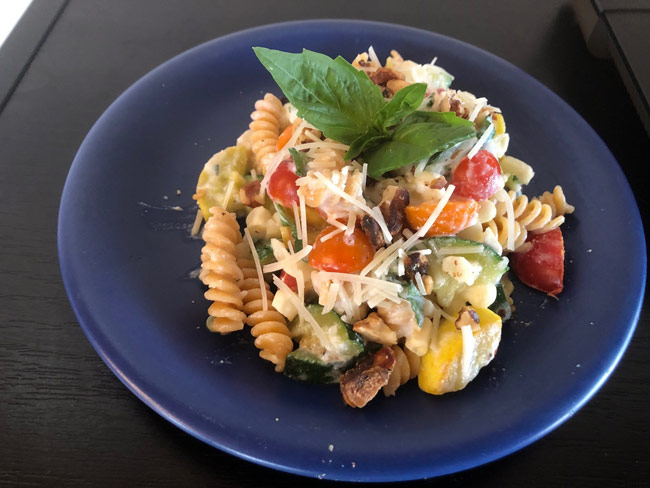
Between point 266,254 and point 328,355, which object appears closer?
point 328,355

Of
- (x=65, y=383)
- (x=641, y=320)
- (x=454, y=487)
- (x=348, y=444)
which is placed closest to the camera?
(x=348, y=444)

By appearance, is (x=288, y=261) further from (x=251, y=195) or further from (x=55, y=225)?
(x=55, y=225)

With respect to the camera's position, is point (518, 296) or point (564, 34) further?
point (564, 34)

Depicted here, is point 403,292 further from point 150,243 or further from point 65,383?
point 65,383

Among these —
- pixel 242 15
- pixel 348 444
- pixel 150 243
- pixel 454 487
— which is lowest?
pixel 454 487

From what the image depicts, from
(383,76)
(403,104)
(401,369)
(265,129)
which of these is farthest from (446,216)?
(265,129)

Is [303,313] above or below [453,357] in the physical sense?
above

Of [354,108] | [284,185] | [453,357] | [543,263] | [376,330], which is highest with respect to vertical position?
[354,108]

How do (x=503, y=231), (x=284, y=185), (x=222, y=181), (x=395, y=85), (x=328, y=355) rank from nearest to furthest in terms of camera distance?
1. (x=328, y=355)
2. (x=284, y=185)
3. (x=503, y=231)
4. (x=395, y=85)
5. (x=222, y=181)

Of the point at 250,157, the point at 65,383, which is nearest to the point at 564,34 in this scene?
the point at 250,157
